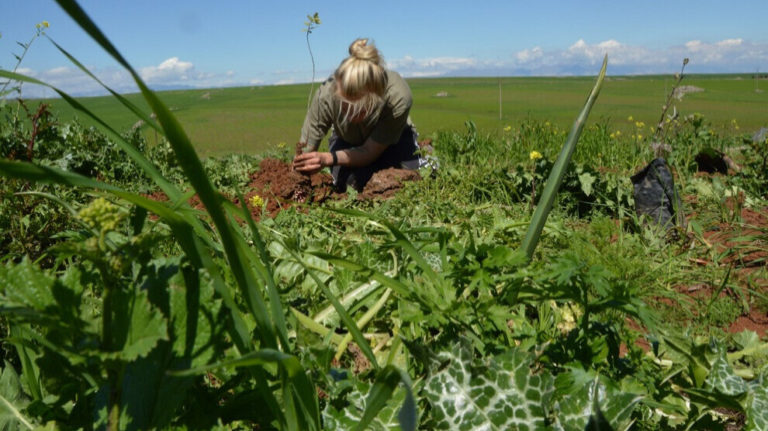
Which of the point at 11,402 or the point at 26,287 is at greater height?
the point at 26,287

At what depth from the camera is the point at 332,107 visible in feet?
15.4

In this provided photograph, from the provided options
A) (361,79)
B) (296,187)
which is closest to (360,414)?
(296,187)

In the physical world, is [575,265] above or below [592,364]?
above

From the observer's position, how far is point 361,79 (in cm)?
414

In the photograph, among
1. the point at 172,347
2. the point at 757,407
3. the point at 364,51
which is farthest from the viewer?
the point at 364,51

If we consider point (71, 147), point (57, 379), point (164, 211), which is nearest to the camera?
point (164, 211)

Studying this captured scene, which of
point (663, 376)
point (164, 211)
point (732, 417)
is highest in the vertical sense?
point (164, 211)

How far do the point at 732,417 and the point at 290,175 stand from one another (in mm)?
3395

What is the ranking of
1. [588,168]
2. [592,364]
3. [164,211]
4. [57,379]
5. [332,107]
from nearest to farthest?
[164,211] → [57,379] → [592,364] → [588,168] → [332,107]

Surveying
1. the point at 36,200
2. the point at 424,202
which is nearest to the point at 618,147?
the point at 424,202

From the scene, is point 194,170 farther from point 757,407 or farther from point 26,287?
point 757,407

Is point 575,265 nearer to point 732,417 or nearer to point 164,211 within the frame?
point 732,417

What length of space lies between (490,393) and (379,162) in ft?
14.1

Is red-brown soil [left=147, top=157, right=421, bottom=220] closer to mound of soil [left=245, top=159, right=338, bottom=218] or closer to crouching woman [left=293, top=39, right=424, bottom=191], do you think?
mound of soil [left=245, top=159, right=338, bottom=218]
